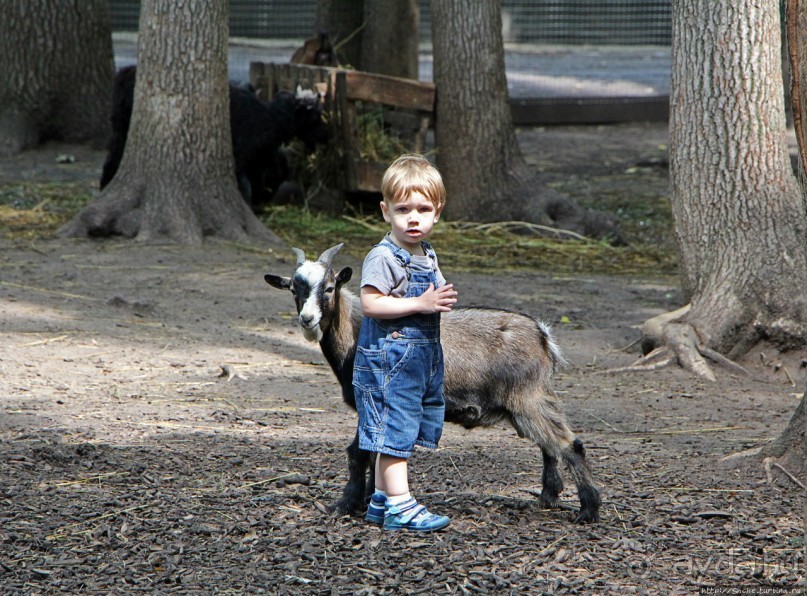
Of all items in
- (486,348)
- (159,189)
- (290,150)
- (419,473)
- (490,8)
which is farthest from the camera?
(290,150)

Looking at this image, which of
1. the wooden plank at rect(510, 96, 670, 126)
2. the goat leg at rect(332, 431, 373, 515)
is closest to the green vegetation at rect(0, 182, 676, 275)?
the goat leg at rect(332, 431, 373, 515)

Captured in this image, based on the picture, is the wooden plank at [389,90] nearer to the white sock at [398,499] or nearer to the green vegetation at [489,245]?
the green vegetation at [489,245]

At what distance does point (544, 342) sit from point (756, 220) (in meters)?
2.95

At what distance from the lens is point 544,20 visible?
2205cm

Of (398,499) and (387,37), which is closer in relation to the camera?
(398,499)

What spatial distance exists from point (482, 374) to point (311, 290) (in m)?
0.75

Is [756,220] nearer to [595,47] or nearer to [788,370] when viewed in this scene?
[788,370]

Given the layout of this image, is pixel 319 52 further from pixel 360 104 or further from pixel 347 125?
pixel 347 125

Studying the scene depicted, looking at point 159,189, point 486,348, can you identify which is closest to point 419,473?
point 486,348

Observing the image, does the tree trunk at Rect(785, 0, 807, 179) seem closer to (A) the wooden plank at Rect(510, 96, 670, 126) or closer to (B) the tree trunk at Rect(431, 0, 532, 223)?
(B) the tree trunk at Rect(431, 0, 532, 223)

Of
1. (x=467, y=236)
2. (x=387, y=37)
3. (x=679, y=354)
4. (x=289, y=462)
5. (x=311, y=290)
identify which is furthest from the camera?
(x=387, y=37)

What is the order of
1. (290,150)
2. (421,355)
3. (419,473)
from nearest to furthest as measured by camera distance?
(421,355) → (419,473) → (290,150)

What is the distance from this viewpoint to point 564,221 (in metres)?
10.9

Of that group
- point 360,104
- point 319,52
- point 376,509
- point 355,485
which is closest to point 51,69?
point 319,52
